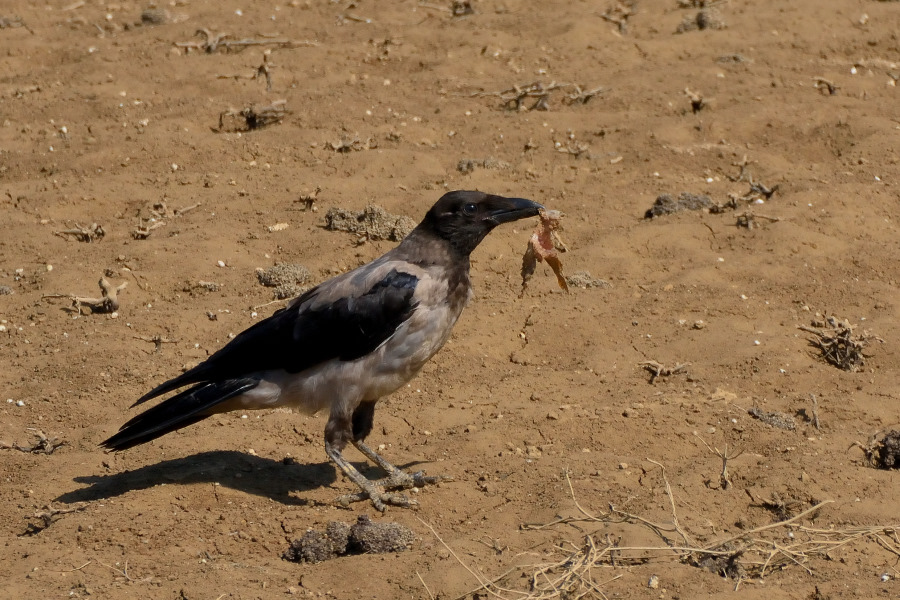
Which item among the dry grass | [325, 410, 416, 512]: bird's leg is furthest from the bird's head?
the dry grass

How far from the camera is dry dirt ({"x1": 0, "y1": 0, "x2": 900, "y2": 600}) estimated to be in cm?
501

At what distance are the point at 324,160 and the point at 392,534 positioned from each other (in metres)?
4.81

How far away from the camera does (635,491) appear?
5.34 m

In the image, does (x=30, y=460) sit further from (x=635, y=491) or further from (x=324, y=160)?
(x=324, y=160)

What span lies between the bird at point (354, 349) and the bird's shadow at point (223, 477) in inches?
7.7

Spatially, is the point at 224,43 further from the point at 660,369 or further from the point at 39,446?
the point at 660,369

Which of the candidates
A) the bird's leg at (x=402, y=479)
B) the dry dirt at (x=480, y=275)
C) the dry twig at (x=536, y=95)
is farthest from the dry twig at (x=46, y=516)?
the dry twig at (x=536, y=95)

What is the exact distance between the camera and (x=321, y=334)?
5.69 metres

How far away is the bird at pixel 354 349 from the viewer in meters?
5.61

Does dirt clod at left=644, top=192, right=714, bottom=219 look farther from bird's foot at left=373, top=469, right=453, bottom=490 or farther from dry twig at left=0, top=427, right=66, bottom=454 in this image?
dry twig at left=0, top=427, right=66, bottom=454

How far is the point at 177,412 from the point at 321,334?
2.58 feet

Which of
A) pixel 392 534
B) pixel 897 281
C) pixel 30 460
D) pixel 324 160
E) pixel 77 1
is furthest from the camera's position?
pixel 77 1

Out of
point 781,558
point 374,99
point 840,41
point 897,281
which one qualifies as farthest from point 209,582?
point 840,41

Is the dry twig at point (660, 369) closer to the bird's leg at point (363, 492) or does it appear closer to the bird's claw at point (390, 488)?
the bird's claw at point (390, 488)
